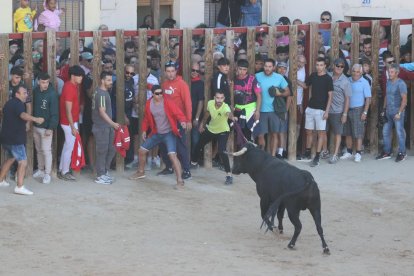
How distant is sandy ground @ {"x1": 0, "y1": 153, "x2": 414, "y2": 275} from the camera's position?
11.9 metres

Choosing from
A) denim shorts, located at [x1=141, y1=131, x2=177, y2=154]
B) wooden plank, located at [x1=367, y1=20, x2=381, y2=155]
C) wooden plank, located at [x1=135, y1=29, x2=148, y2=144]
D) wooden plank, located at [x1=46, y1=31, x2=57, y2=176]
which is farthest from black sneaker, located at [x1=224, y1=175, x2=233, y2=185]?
wooden plank, located at [x1=367, y1=20, x2=381, y2=155]

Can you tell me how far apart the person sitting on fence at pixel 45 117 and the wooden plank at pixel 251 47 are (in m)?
3.23

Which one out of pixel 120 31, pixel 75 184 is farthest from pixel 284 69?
pixel 75 184

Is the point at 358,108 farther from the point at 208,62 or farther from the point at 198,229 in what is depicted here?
the point at 198,229

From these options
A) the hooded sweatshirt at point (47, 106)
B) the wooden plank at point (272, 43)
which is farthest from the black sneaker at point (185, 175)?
the wooden plank at point (272, 43)

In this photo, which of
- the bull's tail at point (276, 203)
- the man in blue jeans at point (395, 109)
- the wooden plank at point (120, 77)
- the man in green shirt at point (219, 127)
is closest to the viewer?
the bull's tail at point (276, 203)

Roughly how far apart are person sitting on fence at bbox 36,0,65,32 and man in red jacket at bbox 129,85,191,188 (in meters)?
3.83

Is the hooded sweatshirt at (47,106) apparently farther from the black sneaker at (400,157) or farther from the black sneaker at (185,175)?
the black sneaker at (400,157)

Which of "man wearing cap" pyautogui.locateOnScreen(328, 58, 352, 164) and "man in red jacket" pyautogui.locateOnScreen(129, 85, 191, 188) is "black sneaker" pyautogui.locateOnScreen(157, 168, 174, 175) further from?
"man wearing cap" pyautogui.locateOnScreen(328, 58, 352, 164)

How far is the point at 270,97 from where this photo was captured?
16.7m

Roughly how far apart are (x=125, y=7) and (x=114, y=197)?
612 centimetres

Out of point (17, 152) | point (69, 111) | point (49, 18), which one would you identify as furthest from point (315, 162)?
point (49, 18)

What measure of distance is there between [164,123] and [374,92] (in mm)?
3896

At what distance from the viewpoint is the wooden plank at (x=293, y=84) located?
16891 mm
